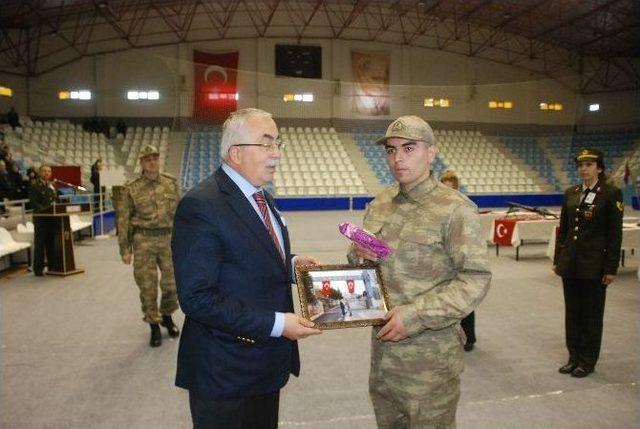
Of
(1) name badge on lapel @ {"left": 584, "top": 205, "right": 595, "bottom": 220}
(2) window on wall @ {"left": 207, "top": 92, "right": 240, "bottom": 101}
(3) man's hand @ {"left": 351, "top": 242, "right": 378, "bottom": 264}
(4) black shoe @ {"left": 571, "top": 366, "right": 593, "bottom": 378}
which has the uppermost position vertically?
(2) window on wall @ {"left": 207, "top": 92, "right": 240, "bottom": 101}

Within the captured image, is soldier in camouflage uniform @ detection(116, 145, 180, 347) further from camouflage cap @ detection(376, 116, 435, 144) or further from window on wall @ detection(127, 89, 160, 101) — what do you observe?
window on wall @ detection(127, 89, 160, 101)

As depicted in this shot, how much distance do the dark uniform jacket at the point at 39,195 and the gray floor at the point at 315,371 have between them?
1.57 meters

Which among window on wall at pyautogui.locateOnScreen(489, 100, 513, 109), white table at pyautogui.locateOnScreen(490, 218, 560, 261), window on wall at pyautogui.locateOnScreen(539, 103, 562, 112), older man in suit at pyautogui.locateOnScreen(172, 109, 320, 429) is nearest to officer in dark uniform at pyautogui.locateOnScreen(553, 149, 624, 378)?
older man in suit at pyautogui.locateOnScreen(172, 109, 320, 429)

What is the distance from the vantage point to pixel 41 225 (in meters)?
6.87

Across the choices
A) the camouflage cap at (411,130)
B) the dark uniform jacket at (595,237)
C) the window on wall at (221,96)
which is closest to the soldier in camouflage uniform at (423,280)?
the camouflage cap at (411,130)

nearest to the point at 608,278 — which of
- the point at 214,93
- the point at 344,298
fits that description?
the point at 344,298

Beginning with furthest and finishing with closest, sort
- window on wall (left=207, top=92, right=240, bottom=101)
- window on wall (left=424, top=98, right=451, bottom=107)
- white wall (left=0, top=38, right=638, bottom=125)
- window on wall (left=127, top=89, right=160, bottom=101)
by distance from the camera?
window on wall (left=127, top=89, right=160, bottom=101), white wall (left=0, top=38, right=638, bottom=125), window on wall (left=424, top=98, right=451, bottom=107), window on wall (left=207, top=92, right=240, bottom=101)

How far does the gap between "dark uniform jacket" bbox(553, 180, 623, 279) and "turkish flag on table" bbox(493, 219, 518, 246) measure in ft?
14.3

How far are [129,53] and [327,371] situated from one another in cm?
1853

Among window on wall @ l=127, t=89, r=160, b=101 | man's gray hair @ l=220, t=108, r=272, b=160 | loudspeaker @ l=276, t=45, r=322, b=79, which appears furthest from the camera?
loudspeaker @ l=276, t=45, r=322, b=79

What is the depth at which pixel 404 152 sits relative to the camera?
177 cm

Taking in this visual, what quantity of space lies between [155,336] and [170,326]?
0.77 ft

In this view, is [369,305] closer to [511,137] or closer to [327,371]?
[327,371]

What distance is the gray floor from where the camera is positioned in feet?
9.08
